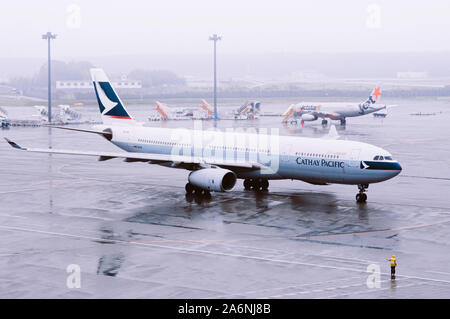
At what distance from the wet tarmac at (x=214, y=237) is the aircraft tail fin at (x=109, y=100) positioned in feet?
15.9

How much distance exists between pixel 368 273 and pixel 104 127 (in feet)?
107

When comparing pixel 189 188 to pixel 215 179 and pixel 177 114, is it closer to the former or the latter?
pixel 215 179

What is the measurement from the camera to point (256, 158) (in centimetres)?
4378

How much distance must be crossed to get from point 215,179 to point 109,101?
16.4 meters

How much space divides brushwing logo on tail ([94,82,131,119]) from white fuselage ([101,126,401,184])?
4308mm

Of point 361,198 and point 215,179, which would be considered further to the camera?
point 361,198

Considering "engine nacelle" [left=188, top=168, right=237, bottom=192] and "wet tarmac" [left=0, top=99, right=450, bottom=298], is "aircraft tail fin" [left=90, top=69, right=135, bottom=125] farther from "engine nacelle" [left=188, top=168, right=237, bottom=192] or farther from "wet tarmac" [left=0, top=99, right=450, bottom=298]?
"engine nacelle" [left=188, top=168, right=237, bottom=192]

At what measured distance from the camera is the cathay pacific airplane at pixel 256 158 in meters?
40.4

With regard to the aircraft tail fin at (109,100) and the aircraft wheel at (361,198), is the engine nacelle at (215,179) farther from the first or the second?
the aircraft tail fin at (109,100)

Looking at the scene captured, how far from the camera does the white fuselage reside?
40281mm

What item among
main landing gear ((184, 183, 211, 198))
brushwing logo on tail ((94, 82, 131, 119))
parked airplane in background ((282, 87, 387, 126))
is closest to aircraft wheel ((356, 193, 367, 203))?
main landing gear ((184, 183, 211, 198))

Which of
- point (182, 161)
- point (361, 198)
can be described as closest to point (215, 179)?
point (182, 161)

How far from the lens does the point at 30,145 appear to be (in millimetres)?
77812
